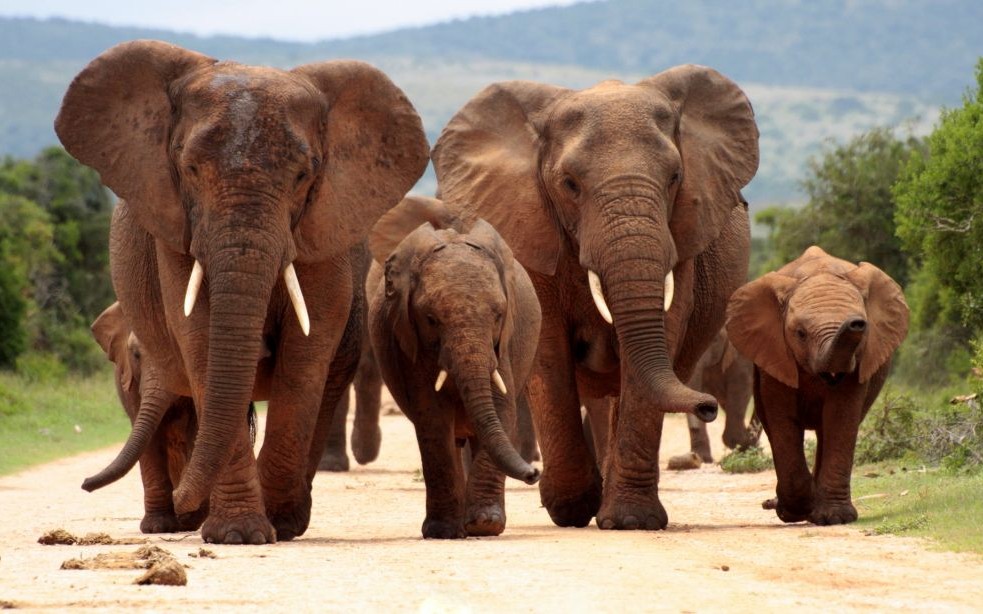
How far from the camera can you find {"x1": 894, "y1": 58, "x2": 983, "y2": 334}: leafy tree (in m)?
16.5

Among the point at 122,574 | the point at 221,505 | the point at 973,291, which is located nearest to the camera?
the point at 122,574

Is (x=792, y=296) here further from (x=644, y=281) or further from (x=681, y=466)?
(x=681, y=466)

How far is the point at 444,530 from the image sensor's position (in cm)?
989

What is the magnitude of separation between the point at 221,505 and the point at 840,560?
3.00 metres

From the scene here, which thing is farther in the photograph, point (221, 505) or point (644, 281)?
point (644, 281)

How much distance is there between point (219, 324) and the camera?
898 cm

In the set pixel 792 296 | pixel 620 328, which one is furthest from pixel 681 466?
pixel 620 328

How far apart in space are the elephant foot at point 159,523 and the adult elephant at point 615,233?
7.26ft

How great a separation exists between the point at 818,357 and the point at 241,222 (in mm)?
3795

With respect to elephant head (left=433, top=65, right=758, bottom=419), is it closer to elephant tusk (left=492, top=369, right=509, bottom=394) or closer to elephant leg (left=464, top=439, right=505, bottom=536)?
elephant tusk (left=492, top=369, right=509, bottom=394)

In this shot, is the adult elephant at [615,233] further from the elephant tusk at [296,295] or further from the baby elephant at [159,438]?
the baby elephant at [159,438]

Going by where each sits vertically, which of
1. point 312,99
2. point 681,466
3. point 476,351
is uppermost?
point 312,99

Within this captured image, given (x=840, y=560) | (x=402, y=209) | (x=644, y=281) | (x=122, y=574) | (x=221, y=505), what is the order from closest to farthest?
(x=122, y=574)
(x=840, y=560)
(x=221, y=505)
(x=644, y=281)
(x=402, y=209)

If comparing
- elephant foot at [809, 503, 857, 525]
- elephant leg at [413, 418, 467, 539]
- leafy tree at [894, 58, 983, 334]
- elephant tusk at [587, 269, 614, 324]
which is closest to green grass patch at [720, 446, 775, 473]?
leafy tree at [894, 58, 983, 334]
